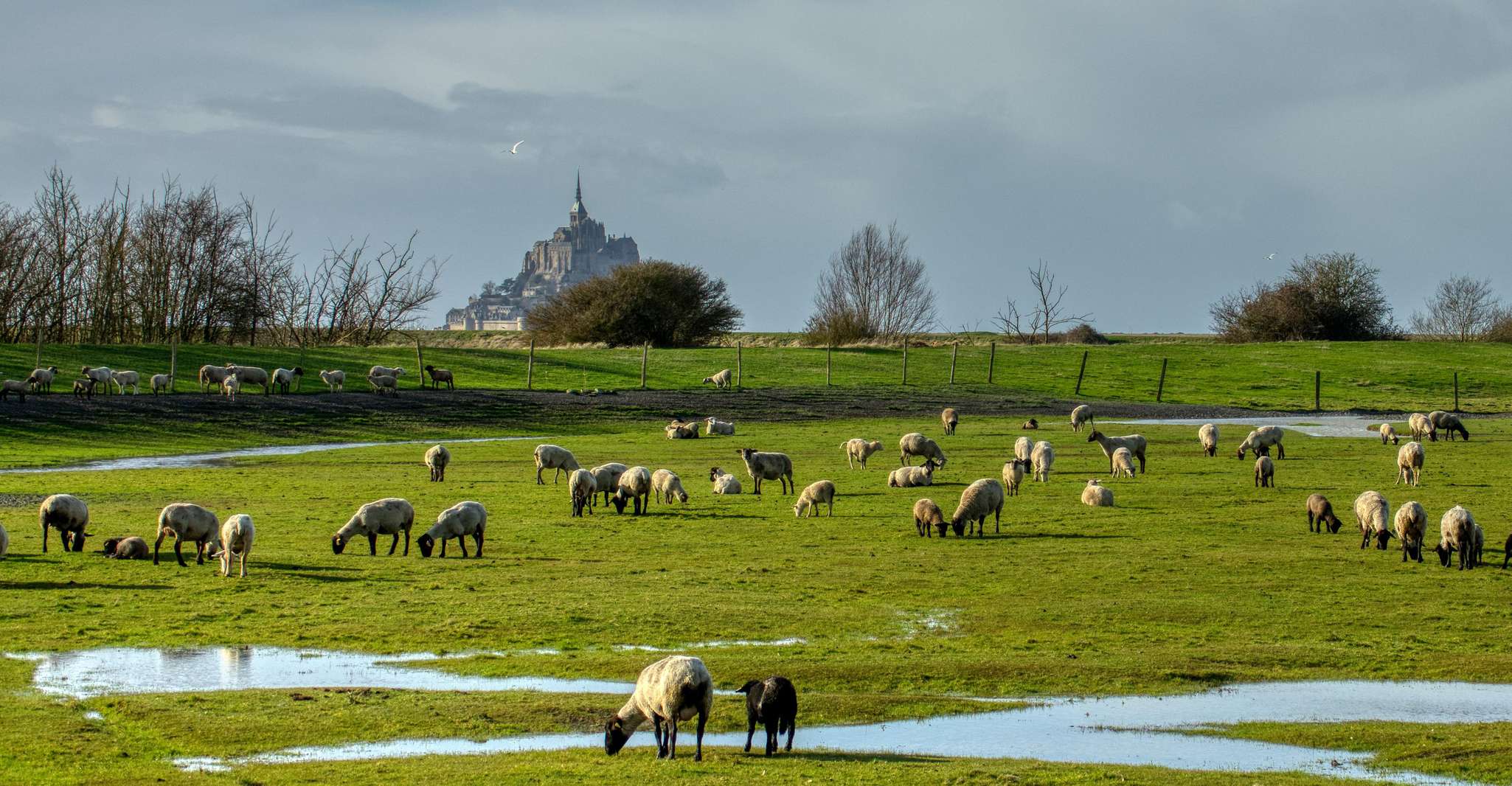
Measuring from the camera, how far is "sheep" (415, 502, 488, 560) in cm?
2342

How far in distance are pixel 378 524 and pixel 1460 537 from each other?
17.9 m

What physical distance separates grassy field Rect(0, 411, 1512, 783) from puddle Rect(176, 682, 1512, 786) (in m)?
0.34

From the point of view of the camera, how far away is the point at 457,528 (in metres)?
23.5

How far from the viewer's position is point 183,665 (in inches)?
620

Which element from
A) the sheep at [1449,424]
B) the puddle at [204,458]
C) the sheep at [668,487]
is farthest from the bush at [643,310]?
the sheep at [668,487]

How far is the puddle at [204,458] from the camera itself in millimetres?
38688

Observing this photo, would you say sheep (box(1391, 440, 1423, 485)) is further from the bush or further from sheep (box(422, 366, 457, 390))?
the bush

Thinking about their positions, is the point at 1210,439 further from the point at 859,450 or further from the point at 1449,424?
the point at 1449,424

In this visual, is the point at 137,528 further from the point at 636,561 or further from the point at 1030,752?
the point at 1030,752

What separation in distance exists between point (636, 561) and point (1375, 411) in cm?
5183

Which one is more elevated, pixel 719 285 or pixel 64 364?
pixel 719 285

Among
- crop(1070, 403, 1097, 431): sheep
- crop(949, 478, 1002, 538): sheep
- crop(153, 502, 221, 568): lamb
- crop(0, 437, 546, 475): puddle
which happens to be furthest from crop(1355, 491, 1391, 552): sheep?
crop(0, 437, 546, 475): puddle

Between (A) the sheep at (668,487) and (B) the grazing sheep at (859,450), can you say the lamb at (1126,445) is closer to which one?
(B) the grazing sheep at (859,450)

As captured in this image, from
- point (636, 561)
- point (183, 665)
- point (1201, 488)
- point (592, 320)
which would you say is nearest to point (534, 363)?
point (592, 320)
